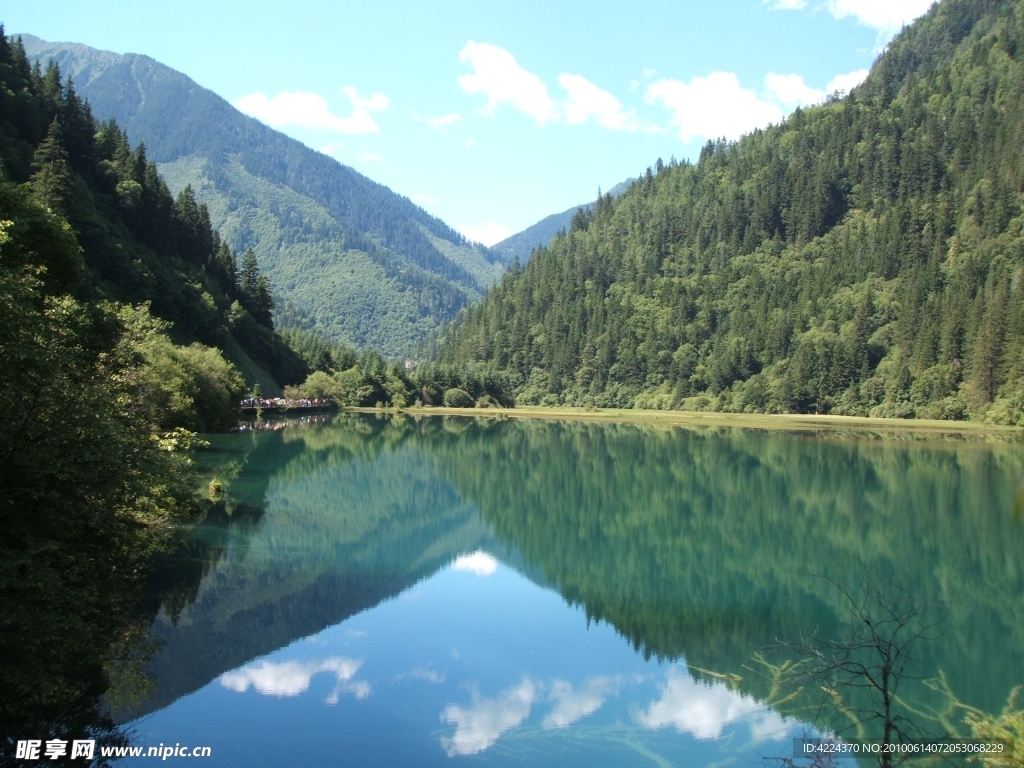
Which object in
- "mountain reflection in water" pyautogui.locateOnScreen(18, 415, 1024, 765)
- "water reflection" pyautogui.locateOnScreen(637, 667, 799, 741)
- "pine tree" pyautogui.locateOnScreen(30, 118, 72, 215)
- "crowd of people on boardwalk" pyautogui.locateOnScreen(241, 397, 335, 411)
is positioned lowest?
"crowd of people on boardwalk" pyautogui.locateOnScreen(241, 397, 335, 411)

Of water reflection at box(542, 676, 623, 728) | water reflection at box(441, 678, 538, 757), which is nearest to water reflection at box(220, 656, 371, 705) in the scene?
water reflection at box(441, 678, 538, 757)

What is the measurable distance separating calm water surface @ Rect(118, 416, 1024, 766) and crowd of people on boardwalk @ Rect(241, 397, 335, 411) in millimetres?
43258

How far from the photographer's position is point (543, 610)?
27.3m

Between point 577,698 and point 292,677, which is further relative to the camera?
point 292,677

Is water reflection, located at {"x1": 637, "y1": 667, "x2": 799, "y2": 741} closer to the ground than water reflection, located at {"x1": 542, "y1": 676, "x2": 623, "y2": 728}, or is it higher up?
higher up

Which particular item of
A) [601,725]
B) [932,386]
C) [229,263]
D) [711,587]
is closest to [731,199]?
[932,386]

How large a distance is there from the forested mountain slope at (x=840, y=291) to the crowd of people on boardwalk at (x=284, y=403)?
54.6 metres

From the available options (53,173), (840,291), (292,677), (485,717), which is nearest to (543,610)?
(485,717)

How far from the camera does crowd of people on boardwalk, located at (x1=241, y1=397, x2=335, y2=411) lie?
99.4 m

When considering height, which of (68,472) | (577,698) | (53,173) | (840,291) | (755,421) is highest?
(840,291)

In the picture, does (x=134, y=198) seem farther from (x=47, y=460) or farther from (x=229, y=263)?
(x=47, y=460)

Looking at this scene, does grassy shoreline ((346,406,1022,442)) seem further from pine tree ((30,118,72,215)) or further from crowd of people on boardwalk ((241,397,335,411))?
pine tree ((30,118,72,215))

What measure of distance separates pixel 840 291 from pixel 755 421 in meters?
41.5

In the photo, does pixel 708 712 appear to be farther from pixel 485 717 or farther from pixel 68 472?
pixel 68 472
